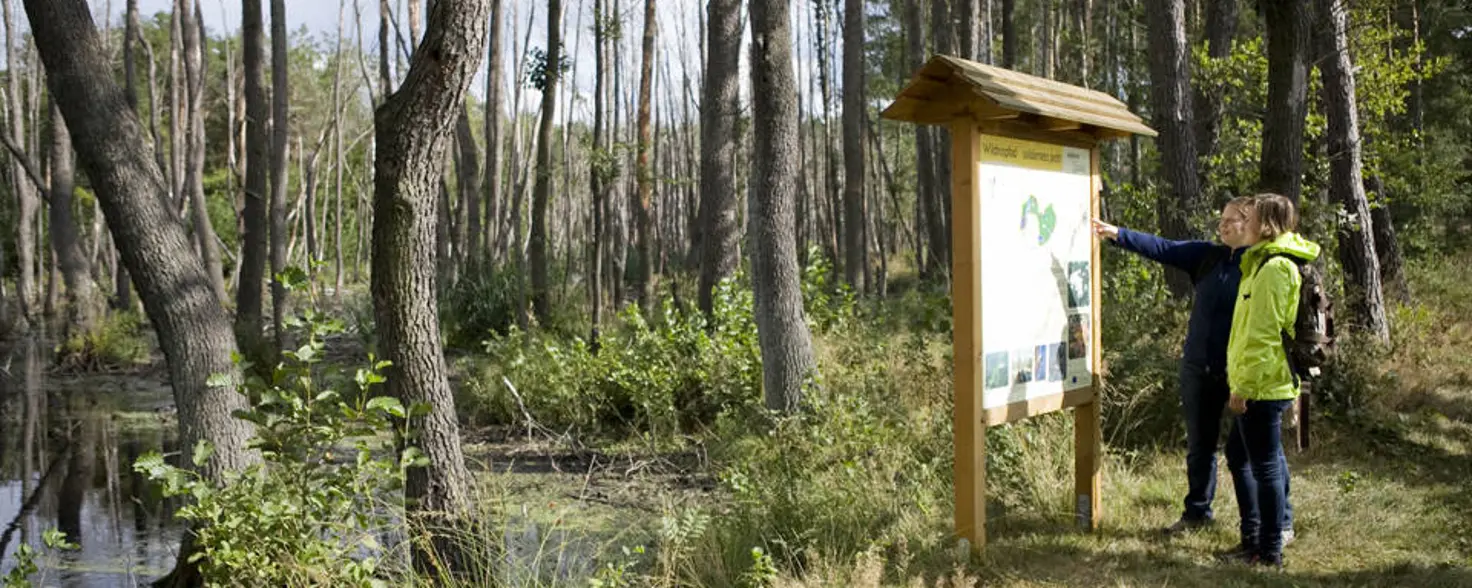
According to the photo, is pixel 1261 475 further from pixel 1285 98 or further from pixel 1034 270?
pixel 1285 98

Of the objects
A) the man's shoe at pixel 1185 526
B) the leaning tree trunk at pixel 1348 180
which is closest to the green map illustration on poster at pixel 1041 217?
the man's shoe at pixel 1185 526

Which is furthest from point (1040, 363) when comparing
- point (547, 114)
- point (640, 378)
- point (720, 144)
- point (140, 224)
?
point (547, 114)

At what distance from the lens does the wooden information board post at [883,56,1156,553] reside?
452 centimetres

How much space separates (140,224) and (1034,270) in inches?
180

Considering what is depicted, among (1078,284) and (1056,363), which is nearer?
(1056,363)

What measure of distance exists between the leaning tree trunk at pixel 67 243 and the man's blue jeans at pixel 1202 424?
58.4 feet

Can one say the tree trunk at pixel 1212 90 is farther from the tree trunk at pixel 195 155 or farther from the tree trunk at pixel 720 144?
the tree trunk at pixel 195 155

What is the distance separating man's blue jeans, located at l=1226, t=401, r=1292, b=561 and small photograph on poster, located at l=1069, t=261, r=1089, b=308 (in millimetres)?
860

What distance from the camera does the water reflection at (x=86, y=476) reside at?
22.5 ft

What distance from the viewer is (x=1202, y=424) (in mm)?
4906

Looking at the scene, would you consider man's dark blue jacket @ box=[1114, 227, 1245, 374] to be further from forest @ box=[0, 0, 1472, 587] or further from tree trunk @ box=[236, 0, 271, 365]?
tree trunk @ box=[236, 0, 271, 365]

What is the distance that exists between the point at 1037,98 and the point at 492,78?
14.1m

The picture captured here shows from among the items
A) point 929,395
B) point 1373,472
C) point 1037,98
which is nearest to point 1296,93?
point 1373,472

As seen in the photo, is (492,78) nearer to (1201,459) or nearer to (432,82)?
(432,82)
